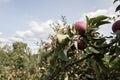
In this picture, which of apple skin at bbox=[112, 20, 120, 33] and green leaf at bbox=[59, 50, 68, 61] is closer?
green leaf at bbox=[59, 50, 68, 61]

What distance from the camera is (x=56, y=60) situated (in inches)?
83.0

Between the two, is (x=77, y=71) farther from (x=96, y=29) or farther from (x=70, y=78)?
(x=96, y=29)

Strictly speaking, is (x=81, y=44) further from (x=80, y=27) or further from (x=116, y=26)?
(x=116, y=26)

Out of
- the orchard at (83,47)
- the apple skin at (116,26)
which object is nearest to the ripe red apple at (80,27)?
the orchard at (83,47)

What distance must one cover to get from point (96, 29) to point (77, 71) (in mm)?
441

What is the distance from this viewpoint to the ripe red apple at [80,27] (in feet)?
6.87

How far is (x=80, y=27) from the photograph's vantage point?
2092 mm

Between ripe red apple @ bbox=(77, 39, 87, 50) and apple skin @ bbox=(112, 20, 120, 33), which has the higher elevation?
apple skin @ bbox=(112, 20, 120, 33)

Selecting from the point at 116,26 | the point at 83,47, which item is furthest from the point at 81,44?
the point at 116,26

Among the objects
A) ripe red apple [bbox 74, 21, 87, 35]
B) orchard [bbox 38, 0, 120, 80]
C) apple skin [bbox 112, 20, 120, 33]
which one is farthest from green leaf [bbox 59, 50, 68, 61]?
apple skin [bbox 112, 20, 120, 33]

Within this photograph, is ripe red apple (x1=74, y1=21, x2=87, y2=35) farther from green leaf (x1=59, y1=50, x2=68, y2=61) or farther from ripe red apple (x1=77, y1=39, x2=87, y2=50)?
green leaf (x1=59, y1=50, x2=68, y2=61)

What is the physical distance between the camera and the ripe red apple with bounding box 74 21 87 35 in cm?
209

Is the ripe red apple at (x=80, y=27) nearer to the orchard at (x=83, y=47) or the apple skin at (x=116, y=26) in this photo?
the orchard at (x=83, y=47)

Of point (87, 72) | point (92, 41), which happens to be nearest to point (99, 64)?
point (92, 41)
